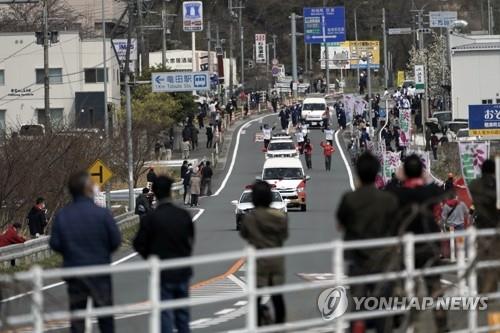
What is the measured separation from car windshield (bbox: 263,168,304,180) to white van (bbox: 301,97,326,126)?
3775 cm

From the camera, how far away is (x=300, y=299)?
65.4 ft

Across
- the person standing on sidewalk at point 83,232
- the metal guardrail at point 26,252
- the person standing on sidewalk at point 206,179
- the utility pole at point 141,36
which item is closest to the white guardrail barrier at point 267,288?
the person standing on sidewalk at point 83,232

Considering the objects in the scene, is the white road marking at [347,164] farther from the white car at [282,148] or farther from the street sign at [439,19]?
the street sign at [439,19]

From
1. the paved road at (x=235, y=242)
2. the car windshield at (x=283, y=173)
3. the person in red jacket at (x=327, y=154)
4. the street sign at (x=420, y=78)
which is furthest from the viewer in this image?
the street sign at (x=420, y=78)

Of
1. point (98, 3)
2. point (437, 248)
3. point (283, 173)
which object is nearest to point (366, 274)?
point (437, 248)

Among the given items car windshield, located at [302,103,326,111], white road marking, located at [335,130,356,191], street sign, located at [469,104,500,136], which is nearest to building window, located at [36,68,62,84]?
white road marking, located at [335,130,356,191]

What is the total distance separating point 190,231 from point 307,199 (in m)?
43.3

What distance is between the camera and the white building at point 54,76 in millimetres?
82688

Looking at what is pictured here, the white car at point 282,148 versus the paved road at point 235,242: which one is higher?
the white car at point 282,148

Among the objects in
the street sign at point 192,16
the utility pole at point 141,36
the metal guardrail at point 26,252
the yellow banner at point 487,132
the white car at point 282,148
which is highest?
the street sign at point 192,16

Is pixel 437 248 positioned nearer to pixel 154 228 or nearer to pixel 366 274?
pixel 366 274

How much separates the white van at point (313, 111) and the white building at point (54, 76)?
14105mm

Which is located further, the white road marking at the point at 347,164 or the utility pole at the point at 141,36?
the utility pole at the point at 141,36

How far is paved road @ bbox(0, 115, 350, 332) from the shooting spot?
18.4 metres
